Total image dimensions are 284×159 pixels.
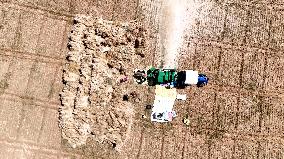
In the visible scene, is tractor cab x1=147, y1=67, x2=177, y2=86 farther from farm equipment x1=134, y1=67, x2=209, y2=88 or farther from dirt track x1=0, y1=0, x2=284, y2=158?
dirt track x1=0, y1=0, x2=284, y2=158

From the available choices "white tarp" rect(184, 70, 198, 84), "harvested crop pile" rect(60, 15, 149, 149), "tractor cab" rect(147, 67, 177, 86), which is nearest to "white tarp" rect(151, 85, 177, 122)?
"tractor cab" rect(147, 67, 177, 86)

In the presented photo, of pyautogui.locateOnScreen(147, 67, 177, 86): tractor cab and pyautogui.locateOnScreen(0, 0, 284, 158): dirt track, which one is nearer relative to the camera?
pyautogui.locateOnScreen(0, 0, 284, 158): dirt track

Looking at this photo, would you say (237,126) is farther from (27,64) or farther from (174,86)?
(27,64)

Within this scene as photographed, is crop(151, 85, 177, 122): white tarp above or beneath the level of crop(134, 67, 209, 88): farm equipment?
beneath

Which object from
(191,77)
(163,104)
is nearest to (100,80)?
(163,104)

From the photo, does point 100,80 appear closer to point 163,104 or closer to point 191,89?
point 163,104
